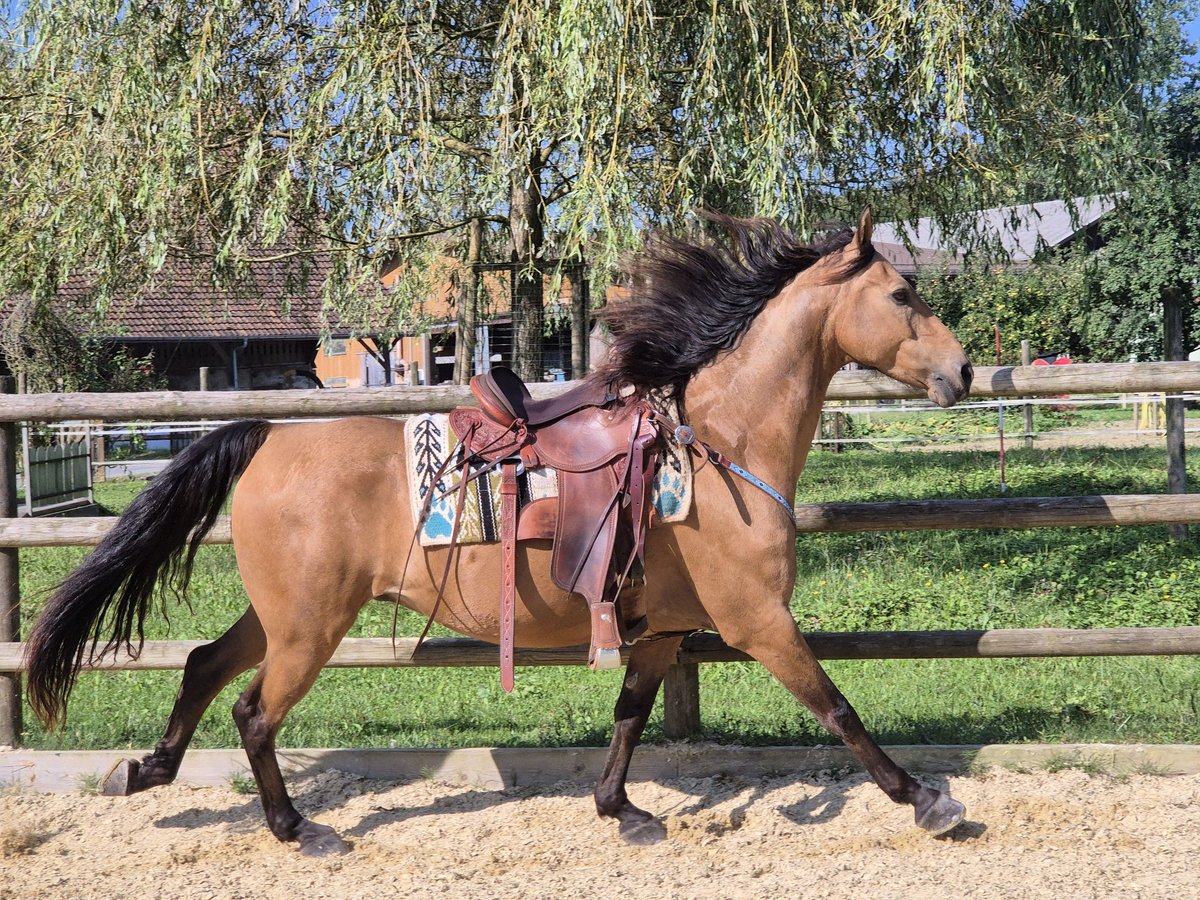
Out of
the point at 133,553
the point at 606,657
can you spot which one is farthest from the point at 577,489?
the point at 133,553

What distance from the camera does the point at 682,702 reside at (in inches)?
183

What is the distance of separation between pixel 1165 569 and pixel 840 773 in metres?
4.49

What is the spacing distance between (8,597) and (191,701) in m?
1.19

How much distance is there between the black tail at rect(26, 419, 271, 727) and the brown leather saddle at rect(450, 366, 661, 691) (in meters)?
0.91

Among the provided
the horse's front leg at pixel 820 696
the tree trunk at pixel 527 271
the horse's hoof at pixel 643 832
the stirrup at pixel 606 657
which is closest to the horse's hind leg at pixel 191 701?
the stirrup at pixel 606 657

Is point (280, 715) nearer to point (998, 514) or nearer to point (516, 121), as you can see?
point (998, 514)

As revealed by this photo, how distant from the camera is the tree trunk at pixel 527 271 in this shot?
27.2 feet

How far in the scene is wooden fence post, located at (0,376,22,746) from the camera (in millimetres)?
4695

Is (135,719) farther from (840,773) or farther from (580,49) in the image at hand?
(580,49)

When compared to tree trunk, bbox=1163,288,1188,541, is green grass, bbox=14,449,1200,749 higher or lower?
lower

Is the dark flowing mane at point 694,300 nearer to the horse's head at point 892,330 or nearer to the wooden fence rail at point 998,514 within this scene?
the horse's head at point 892,330

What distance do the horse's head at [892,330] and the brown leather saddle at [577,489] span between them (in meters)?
0.79

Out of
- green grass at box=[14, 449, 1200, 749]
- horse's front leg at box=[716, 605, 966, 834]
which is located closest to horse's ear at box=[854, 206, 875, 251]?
horse's front leg at box=[716, 605, 966, 834]

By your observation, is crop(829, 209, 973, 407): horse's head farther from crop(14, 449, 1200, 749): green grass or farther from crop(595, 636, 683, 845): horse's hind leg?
crop(14, 449, 1200, 749): green grass
